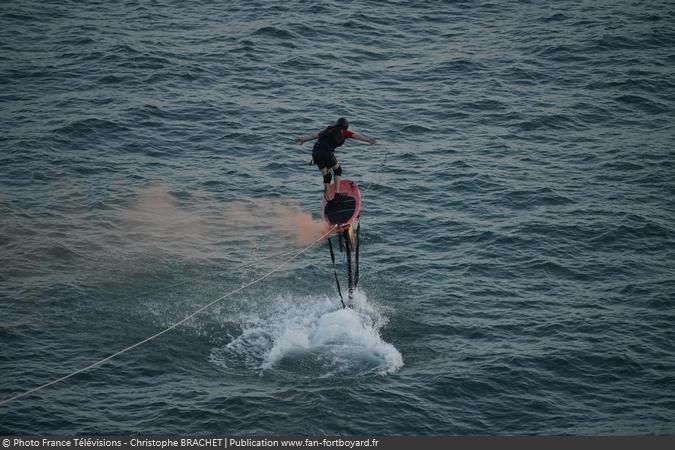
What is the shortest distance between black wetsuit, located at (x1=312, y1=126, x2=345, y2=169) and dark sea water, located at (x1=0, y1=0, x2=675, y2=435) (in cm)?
670

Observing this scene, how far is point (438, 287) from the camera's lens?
3909 centimetres

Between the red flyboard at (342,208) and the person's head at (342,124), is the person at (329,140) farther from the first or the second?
the red flyboard at (342,208)

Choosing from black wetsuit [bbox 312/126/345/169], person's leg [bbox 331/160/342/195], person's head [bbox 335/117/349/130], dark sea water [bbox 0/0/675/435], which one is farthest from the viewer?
person's leg [bbox 331/160/342/195]

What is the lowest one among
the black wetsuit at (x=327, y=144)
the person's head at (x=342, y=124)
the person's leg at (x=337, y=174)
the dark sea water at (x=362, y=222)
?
the dark sea water at (x=362, y=222)

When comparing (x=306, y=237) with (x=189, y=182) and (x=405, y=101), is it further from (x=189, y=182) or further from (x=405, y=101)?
(x=405, y=101)

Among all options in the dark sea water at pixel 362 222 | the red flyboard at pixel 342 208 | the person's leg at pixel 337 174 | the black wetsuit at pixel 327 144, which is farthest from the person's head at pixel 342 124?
the dark sea water at pixel 362 222

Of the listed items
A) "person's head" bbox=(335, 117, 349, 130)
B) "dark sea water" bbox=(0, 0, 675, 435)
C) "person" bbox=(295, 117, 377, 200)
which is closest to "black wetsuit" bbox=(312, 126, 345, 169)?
"person" bbox=(295, 117, 377, 200)

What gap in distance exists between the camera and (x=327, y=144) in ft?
105

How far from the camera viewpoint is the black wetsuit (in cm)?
3161

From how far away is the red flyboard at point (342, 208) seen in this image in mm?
33156

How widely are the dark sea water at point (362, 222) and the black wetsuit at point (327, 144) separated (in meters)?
6.70

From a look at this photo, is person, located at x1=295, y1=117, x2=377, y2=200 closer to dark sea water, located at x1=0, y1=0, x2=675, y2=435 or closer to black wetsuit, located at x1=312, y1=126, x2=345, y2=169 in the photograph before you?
black wetsuit, located at x1=312, y1=126, x2=345, y2=169

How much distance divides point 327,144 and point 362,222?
12.1m

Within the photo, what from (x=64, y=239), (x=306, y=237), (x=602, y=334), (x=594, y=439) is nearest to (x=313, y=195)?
(x=306, y=237)
